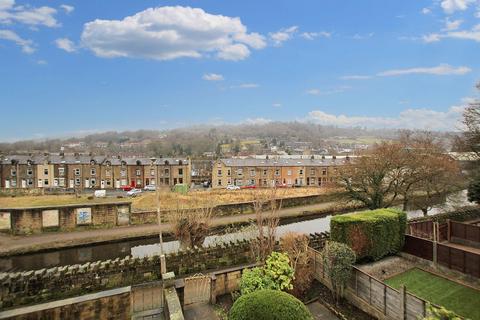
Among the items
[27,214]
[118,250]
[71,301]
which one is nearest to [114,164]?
[27,214]

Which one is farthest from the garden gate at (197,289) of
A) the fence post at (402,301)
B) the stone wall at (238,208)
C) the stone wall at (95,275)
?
the stone wall at (238,208)

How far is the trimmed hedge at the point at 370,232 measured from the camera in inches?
610

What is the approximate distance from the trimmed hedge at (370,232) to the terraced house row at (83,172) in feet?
166

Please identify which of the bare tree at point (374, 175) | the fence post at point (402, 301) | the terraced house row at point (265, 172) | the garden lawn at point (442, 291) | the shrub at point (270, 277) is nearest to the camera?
the fence post at point (402, 301)

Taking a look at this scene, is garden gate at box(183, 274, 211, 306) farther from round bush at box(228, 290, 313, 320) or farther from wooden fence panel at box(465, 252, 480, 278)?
wooden fence panel at box(465, 252, 480, 278)

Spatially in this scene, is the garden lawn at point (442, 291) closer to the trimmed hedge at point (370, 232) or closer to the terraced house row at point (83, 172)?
the trimmed hedge at point (370, 232)

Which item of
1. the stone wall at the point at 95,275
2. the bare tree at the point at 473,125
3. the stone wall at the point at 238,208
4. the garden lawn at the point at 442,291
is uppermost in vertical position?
the bare tree at the point at 473,125

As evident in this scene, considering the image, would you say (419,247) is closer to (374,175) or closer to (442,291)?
(442,291)

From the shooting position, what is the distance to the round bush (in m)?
7.63

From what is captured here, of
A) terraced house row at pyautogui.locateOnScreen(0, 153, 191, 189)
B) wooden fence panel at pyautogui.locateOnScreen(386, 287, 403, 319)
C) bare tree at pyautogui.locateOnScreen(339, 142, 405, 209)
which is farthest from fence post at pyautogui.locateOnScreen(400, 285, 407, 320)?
terraced house row at pyautogui.locateOnScreen(0, 153, 191, 189)

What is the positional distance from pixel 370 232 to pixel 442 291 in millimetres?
3801

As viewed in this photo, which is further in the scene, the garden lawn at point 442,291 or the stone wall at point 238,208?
the stone wall at point 238,208

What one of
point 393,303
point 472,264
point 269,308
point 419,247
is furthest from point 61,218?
point 472,264

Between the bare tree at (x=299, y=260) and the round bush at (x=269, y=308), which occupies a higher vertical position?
the round bush at (x=269, y=308)
